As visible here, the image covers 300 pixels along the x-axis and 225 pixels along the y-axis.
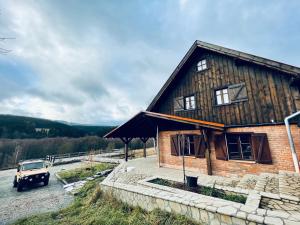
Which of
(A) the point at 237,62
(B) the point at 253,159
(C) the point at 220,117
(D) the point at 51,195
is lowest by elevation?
(D) the point at 51,195

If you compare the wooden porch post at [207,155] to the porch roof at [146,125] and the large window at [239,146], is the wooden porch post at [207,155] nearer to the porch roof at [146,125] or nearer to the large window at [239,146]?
the porch roof at [146,125]

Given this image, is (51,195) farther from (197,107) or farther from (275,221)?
(275,221)

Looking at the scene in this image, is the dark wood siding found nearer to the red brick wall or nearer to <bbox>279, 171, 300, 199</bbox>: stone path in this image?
the red brick wall

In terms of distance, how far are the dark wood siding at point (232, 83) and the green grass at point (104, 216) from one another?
629cm

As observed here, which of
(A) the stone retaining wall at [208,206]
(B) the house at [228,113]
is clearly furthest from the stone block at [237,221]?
(B) the house at [228,113]

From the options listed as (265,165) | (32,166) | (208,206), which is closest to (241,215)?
(208,206)

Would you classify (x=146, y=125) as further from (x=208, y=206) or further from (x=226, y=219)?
(x=226, y=219)

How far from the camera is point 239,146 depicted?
868 cm

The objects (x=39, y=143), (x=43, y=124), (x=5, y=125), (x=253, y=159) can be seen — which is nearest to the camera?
(x=253, y=159)

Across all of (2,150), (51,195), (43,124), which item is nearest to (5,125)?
(43,124)

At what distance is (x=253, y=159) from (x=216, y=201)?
4.61 m

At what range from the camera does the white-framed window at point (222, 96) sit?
375 inches

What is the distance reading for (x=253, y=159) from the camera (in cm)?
822

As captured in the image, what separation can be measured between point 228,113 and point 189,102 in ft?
9.05
